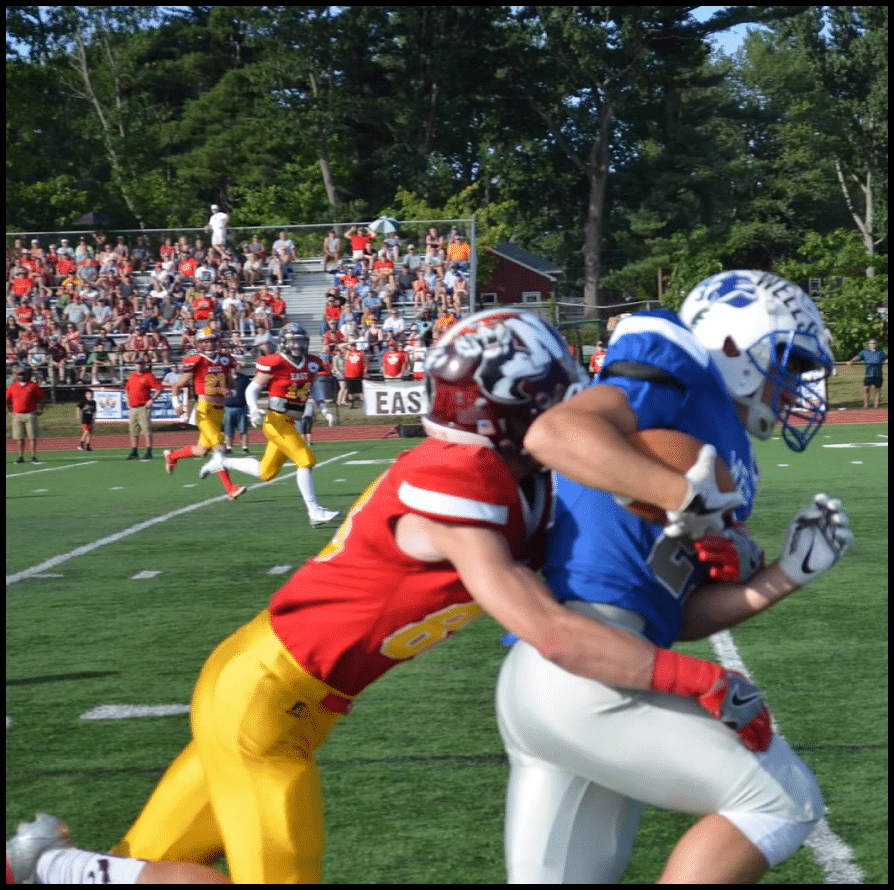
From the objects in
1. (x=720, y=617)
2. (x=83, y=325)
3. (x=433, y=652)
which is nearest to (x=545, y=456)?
(x=720, y=617)

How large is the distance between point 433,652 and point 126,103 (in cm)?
4824

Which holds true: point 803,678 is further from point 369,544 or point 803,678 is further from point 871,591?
point 369,544

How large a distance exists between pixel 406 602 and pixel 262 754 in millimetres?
444

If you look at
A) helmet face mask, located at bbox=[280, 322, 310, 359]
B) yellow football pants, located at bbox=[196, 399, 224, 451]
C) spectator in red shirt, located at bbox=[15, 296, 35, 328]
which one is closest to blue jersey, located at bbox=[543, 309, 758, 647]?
helmet face mask, located at bbox=[280, 322, 310, 359]

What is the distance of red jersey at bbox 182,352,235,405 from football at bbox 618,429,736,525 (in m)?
14.0

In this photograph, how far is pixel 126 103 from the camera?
51.5m

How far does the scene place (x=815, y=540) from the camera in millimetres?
2824

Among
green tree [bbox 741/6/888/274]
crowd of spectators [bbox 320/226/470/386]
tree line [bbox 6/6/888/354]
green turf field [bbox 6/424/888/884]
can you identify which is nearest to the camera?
green turf field [bbox 6/424/888/884]

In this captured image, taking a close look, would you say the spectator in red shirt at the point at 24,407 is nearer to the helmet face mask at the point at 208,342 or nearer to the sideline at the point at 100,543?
the helmet face mask at the point at 208,342

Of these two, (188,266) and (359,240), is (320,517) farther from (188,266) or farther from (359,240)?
(188,266)

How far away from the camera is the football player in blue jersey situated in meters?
2.56

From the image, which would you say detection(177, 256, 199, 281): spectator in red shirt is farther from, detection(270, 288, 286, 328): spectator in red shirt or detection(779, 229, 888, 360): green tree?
detection(779, 229, 888, 360): green tree

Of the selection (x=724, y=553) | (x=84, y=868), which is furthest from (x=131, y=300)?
(x=724, y=553)

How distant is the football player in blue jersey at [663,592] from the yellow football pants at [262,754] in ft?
1.39
